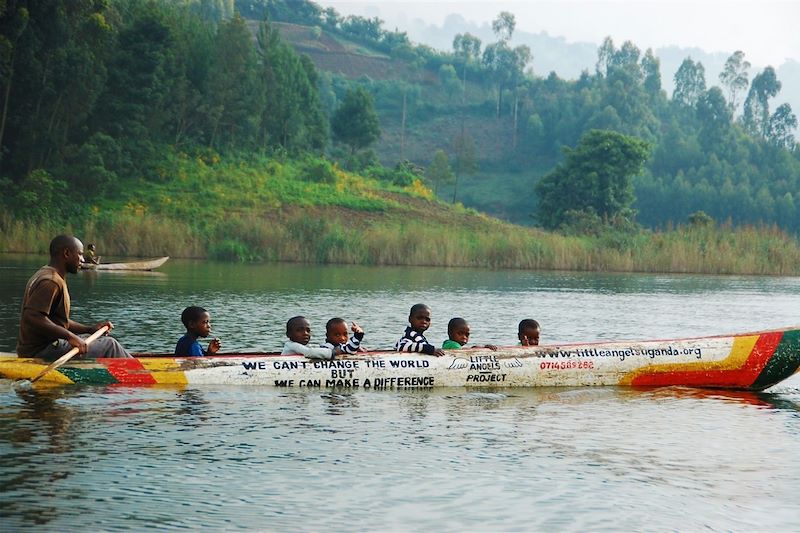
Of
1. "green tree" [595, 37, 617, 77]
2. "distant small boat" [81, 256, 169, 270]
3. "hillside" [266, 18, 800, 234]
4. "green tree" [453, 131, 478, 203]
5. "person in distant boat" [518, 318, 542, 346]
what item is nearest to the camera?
"person in distant boat" [518, 318, 542, 346]

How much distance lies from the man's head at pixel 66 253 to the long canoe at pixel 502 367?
1.17 m

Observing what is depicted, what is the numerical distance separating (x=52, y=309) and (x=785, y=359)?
9096 mm

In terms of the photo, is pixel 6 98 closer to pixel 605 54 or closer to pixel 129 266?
pixel 129 266

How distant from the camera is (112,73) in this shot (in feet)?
204

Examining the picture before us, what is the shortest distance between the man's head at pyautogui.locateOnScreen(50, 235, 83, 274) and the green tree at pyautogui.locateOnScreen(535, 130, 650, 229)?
66.4m

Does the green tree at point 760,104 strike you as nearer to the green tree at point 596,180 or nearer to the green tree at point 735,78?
the green tree at point 735,78

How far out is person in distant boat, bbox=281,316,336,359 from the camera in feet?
47.3

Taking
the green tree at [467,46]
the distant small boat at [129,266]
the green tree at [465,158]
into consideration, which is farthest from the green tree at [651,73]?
Result: the distant small boat at [129,266]

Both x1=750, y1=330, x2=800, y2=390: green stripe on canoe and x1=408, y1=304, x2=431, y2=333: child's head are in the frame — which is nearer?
x1=408, y1=304, x2=431, y2=333: child's head

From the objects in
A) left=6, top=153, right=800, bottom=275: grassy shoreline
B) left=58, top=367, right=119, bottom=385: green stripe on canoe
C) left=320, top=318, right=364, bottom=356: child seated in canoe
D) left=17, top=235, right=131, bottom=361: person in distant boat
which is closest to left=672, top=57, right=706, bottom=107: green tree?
left=6, top=153, right=800, bottom=275: grassy shoreline

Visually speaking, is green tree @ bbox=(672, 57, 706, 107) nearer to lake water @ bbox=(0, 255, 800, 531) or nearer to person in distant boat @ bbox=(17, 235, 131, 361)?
lake water @ bbox=(0, 255, 800, 531)

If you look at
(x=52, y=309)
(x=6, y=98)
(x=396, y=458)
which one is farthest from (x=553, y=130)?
(x=396, y=458)

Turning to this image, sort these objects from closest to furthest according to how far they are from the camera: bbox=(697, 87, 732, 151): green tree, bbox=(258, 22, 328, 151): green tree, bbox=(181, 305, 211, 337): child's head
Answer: bbox=(181, 305, 211, 337): child's head → bbox=(258, 22, 328, 151): green tree → bbox=(697, 87, 732, 151): green tree

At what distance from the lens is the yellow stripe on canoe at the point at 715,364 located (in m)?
15.4
